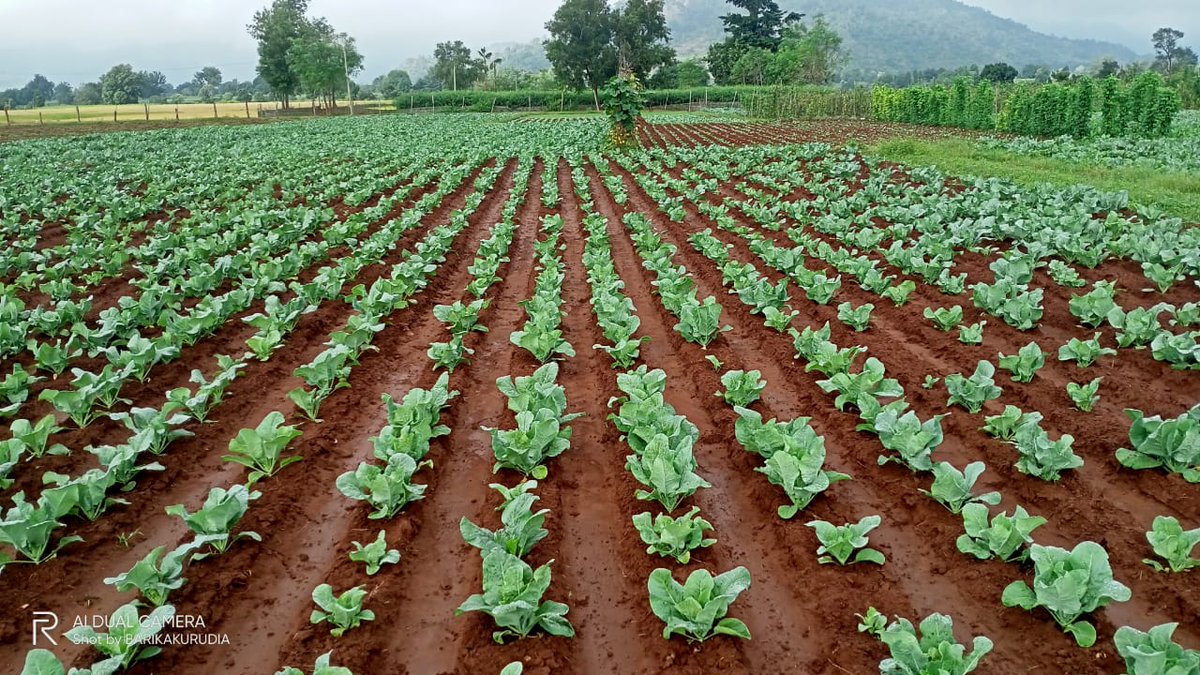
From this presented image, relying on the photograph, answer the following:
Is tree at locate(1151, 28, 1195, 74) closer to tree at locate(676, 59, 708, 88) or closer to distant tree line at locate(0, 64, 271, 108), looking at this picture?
tree at locate(676, 59, 708, 88)

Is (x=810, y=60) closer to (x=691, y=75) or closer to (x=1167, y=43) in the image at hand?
(x=691, y=75)

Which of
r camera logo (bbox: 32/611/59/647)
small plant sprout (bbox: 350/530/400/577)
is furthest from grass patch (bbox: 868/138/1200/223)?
r camera logo (bbox: 32/611/59/647)

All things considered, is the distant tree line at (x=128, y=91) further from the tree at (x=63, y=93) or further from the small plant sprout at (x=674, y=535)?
the small plant sprout at (x=674, y=535)

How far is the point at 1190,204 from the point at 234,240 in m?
16.6

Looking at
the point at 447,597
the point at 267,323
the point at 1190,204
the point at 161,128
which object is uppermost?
the point at 161,128

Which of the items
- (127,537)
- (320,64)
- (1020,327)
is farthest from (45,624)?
(320,64)

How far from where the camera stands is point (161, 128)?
45312mm

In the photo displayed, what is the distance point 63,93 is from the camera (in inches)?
5418

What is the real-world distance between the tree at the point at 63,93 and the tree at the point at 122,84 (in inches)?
1740

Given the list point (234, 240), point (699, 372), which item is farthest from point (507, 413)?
point (234, 240)


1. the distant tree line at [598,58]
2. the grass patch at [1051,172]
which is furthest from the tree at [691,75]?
the grass patch at [1051,172]

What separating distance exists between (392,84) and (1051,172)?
120166mm

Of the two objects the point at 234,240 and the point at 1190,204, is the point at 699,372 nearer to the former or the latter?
the point at 234,240

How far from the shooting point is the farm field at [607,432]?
148 inches
